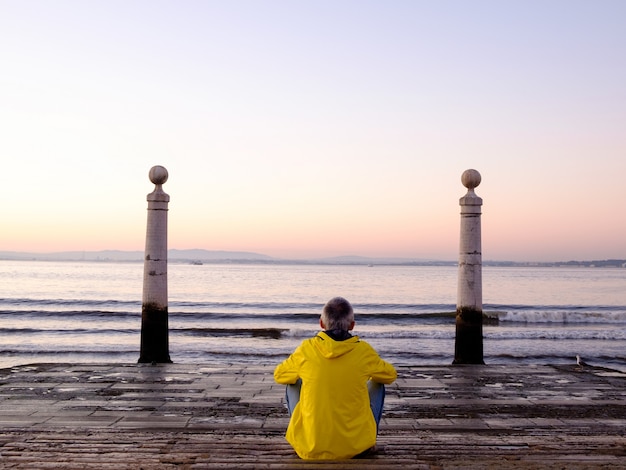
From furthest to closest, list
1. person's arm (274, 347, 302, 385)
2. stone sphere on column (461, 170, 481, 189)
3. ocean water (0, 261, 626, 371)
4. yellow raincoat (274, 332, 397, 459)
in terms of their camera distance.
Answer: ocean water (0, 261, 626, 371), stone sphere on column (461, 170, 481, 189), person's arm (274, 347, 302, 385), yellow raincoat (274, 332, 397, 459)

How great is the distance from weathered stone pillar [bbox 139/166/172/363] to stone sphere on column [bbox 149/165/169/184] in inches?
8.0

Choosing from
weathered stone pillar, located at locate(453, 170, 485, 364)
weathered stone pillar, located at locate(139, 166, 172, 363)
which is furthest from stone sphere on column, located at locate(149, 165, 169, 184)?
weathered stone pillar, located at locate(453, 170, 485, 364)

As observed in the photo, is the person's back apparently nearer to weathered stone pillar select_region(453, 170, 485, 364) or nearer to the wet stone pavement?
the wet stone pavement

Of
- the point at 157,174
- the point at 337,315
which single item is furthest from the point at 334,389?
the point at 157,174

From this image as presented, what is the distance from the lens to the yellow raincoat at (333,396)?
4238 mm

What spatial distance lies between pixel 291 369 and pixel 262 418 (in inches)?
93.1

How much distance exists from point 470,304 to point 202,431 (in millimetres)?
5870

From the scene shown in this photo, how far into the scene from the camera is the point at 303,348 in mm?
4367

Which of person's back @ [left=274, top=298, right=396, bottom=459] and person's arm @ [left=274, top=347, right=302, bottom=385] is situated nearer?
person's back @ [left=274, top=298, right=396, bottom=459]

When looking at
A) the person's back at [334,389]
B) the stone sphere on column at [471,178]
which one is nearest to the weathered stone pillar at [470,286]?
the stone sphere on column at [471,178]

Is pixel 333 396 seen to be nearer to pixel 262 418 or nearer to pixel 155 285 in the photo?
pixel 262 418

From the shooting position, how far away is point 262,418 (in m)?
6.59

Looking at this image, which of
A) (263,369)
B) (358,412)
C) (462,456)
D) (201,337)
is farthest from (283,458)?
(201,337)

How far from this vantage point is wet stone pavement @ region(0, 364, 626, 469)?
4.66m
